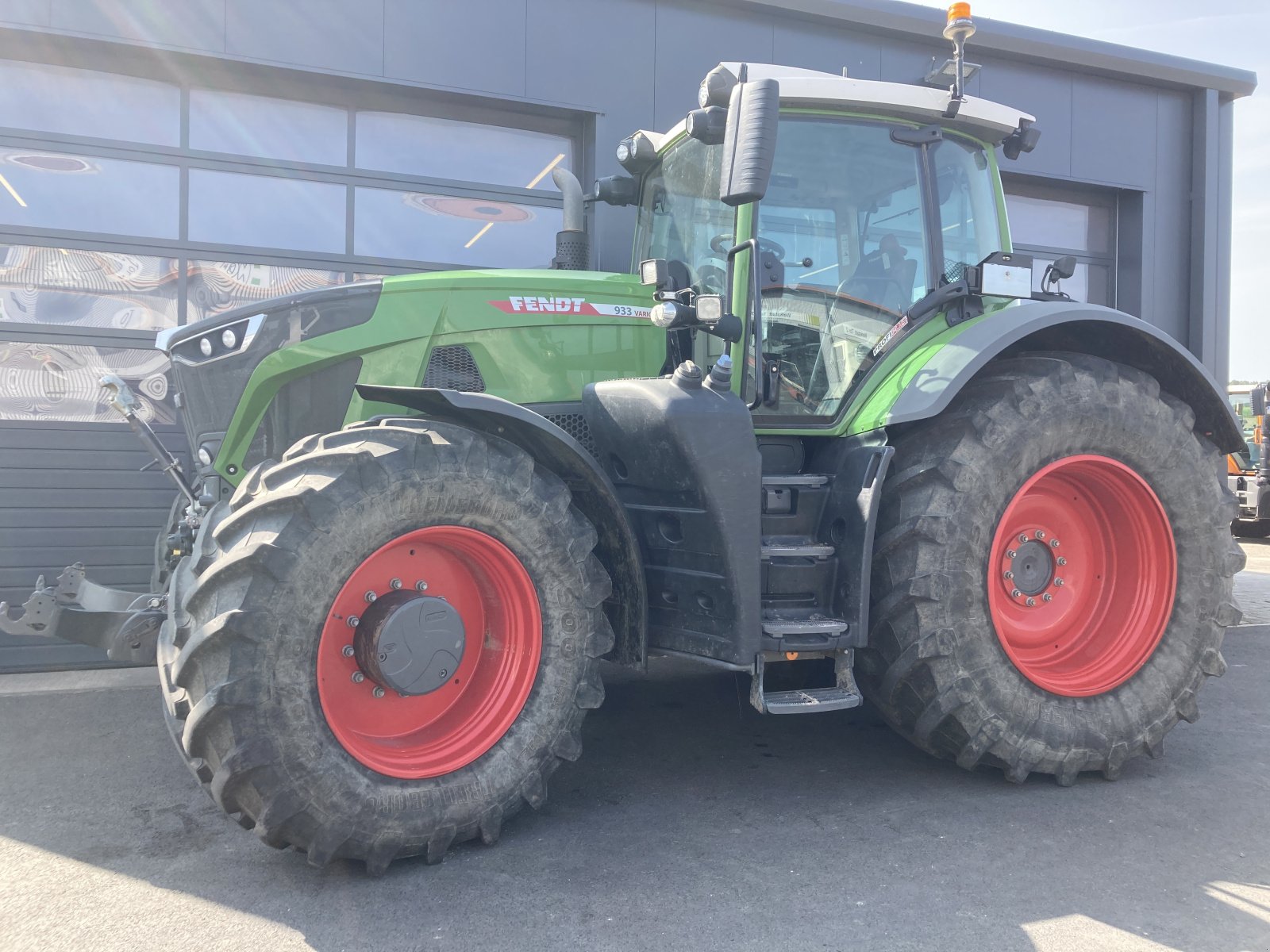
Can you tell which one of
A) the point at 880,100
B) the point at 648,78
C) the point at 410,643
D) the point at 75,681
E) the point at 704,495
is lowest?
the point at 75,681

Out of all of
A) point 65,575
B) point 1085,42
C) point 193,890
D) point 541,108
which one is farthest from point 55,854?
point 1085,42

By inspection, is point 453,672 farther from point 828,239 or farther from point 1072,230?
point 1072,230

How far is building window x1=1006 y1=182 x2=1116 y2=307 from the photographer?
8570 millimetres

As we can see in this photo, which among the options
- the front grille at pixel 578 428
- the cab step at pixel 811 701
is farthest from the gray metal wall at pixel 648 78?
the cab step at pixel 811 701

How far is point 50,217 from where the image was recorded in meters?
5.92

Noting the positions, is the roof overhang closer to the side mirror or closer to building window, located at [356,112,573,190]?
the side mirror

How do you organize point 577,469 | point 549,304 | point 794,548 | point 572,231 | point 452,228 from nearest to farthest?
point 577,469
point 794,548
point 549,304
point 572,231
point 452,228

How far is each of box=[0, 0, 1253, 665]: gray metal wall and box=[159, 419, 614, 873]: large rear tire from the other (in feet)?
10.5

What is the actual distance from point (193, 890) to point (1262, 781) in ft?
12.6

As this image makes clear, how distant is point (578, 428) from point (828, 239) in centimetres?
127

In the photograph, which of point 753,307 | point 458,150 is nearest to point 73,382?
point 458,150

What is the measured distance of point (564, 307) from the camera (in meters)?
3.82

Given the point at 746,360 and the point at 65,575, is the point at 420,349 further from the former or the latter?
the point at 65,575

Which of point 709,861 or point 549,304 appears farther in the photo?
point 549,304
